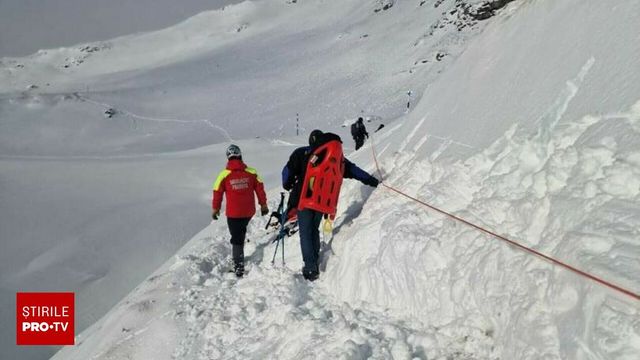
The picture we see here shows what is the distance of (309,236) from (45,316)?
5338 millimetres

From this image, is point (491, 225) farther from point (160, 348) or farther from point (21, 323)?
point (21, 323)

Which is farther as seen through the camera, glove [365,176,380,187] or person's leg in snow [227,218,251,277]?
person's leg in snow [227,218,251,277]

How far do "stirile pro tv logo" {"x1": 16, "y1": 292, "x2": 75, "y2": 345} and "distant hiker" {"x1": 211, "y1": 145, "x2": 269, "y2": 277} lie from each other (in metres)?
3.27

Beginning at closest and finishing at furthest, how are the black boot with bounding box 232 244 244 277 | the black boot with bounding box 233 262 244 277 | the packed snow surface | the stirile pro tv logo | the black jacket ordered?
1. the packed snow surface
2. the black jacket
3. the black boot with bounding box 233 262 244 277
4. the black boot with bounding box 232 244 244 277
5. the stirile pro tv logo

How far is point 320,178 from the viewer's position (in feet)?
16.6

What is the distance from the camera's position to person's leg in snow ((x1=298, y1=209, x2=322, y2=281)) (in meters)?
5.00

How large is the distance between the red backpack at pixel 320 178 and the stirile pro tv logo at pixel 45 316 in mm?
4806

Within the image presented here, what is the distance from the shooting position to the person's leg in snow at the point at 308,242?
5.00 m

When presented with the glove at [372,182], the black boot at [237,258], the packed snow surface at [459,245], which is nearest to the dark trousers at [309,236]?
the packed snow surface at [459,245]

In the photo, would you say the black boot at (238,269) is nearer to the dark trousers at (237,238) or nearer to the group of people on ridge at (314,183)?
the dark trousers at (237,238)

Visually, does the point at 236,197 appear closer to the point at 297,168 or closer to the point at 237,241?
the point at 237,241

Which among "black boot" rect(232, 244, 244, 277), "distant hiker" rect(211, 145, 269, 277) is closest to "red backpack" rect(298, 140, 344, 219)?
"distant hiker" rect(211, 145, 269, 277)

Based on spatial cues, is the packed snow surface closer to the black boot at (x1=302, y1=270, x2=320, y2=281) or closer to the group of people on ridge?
the black boot at (x1=302, y1=270, x2=320, y2=281)

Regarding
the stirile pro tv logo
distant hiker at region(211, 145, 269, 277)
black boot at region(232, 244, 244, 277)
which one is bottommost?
the stirile pro tv logo
